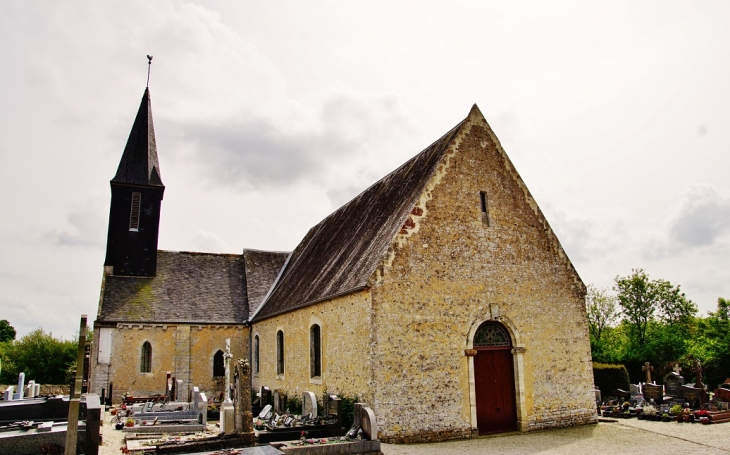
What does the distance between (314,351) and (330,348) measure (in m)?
1.72

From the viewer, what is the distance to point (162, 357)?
24.0m

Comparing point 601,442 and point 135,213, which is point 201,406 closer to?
point 601,442

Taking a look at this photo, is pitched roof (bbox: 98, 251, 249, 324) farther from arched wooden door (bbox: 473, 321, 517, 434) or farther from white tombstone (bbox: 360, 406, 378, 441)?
white tombstone (bbox: 360, 406, 378, 441)

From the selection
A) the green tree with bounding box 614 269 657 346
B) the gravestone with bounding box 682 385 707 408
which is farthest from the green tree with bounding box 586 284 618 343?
the gravestone with bounding box 682 385 707 408

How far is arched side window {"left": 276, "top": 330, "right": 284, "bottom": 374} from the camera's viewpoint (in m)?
20.1

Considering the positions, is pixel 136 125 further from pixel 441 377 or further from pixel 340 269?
pixel 441 377

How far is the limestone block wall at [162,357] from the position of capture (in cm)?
2327

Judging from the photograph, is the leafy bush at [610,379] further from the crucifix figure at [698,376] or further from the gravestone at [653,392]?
the crucifix figure at [698,376]

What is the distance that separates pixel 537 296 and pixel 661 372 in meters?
14.0

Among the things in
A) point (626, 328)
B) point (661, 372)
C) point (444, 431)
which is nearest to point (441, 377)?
point (444, 431)

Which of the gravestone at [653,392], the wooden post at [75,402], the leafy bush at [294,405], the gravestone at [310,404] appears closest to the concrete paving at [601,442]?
the gravestone at [310,404]

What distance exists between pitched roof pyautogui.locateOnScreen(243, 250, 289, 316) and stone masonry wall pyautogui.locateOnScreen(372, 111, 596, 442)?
13.8 metres

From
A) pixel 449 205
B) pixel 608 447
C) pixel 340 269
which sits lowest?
pixel 608 447

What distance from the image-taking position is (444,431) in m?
13.1
